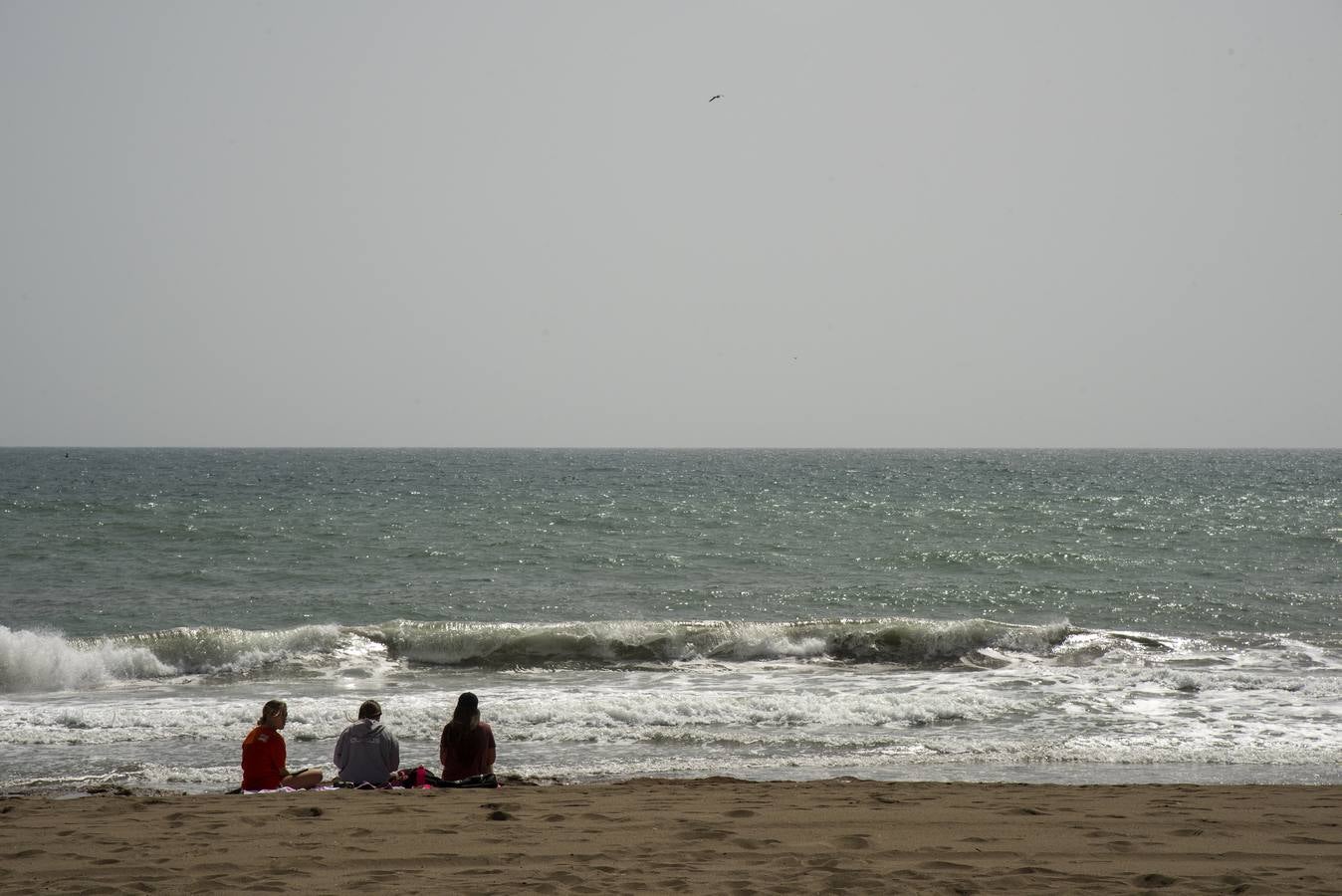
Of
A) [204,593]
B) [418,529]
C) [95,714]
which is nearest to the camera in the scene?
[95,714]

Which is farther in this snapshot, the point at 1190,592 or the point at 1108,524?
the point at 1108,524

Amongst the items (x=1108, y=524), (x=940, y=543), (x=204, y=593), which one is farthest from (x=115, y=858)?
(x=1108, y=524)

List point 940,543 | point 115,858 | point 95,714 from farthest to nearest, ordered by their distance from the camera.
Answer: point 940,543
point 95,714
point 115,858

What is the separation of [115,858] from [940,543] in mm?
24672

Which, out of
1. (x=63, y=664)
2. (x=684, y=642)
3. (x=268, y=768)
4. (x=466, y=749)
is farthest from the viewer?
(x=684, y=642)

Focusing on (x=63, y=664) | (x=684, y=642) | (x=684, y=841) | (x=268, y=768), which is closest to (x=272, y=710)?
(x=268, y=768)

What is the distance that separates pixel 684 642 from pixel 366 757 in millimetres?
8451

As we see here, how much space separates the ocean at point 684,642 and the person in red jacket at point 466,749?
1.06 metres

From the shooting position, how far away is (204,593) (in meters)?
19.7

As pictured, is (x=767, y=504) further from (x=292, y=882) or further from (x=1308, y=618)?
(x=292, y=882)

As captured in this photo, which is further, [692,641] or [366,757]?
[692,641]

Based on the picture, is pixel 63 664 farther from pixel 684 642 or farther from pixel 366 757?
pixel 684 642

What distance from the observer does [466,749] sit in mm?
8141

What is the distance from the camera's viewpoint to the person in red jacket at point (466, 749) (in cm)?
814
